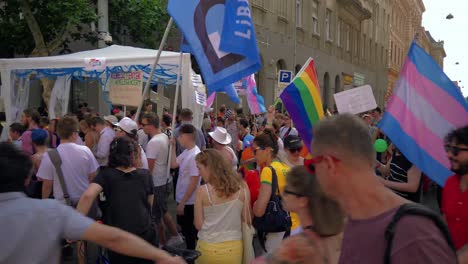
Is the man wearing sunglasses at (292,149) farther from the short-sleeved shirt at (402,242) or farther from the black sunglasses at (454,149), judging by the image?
the short-sleeved shirt at (402,242)

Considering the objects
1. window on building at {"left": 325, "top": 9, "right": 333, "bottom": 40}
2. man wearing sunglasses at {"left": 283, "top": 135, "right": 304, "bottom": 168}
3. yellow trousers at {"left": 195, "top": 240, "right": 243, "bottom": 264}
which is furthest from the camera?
window on building at {"left": 325, "top": 9, "right": 333, "bottom": 40}

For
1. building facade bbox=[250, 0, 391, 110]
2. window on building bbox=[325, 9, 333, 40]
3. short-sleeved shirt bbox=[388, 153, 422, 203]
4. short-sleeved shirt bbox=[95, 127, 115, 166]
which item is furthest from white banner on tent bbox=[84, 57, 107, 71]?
window on building bbox=[325, 9, 333, 40]

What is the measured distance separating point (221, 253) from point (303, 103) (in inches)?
92.6

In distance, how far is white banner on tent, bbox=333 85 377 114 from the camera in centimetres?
688

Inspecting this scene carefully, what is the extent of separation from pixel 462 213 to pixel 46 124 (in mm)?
7134

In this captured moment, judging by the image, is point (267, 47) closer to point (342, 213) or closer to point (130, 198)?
point (130, 198)

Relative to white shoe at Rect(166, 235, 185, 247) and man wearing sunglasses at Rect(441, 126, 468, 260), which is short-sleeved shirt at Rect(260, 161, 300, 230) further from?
white shoe at Rect(166, 235, 185, 247)

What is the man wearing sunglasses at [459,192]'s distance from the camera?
3107 millimetres

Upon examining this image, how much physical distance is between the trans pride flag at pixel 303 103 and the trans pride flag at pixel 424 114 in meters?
1.41

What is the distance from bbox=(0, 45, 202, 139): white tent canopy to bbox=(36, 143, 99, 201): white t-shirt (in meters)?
3.57

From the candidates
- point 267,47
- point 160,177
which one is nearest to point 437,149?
point 160,177

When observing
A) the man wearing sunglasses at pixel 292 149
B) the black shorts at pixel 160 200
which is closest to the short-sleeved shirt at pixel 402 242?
Answer: the man wearing sunglasses at pixel 292 149

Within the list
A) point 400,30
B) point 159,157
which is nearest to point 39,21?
point 159,157

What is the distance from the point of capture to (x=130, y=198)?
4090 mm
